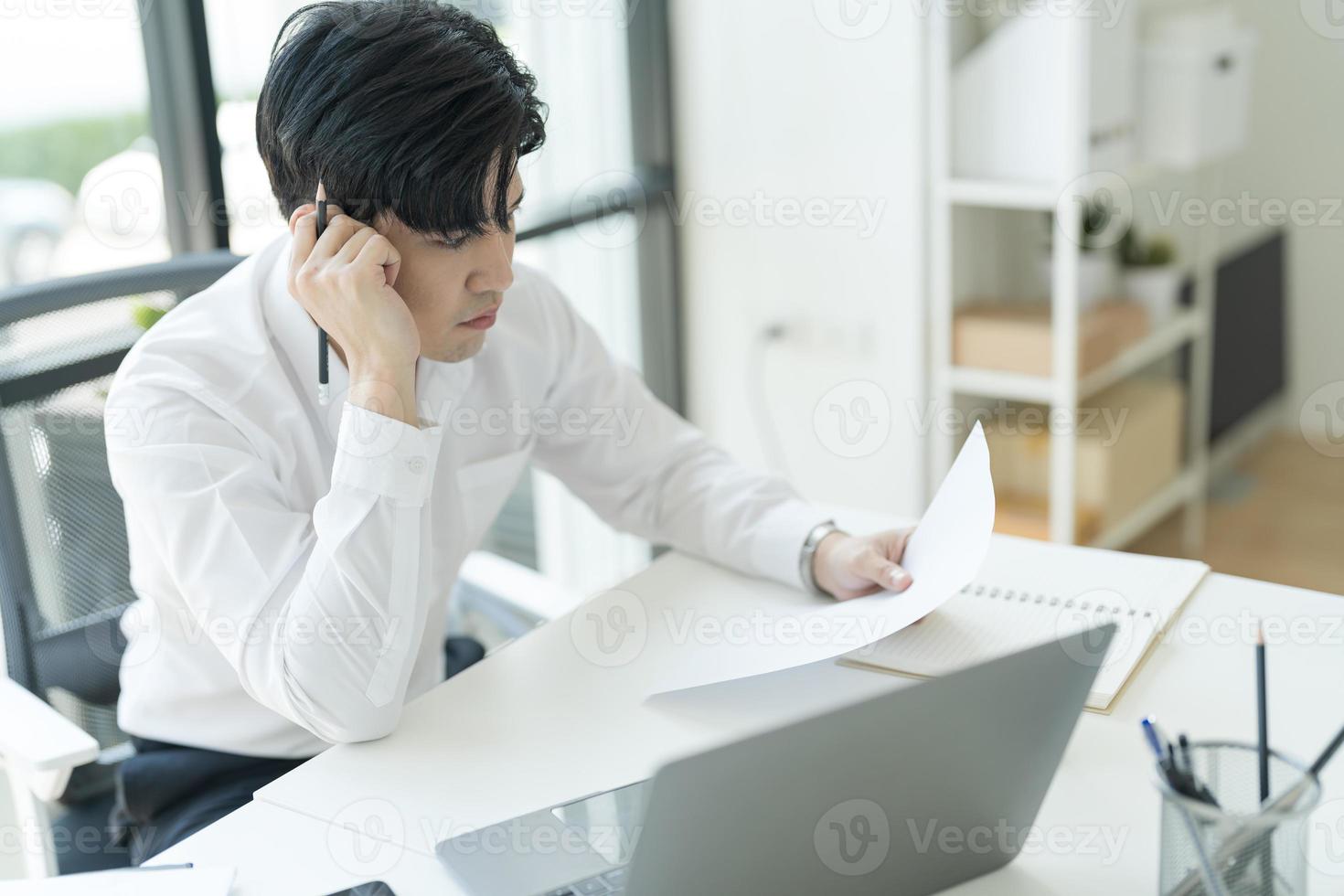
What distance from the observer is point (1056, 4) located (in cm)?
222

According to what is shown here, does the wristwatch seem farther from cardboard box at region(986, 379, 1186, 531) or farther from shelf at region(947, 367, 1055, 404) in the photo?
cardboard box at region(986, 379, 1186, 531)

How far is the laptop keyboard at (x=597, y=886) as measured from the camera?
0.85 m

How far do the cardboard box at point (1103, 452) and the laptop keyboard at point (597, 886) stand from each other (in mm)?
1892

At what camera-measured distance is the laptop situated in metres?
0.70

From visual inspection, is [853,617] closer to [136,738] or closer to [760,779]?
[760,779]

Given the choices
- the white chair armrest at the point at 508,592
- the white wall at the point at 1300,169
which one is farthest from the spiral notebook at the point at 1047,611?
the white wall at the point at 1300,169

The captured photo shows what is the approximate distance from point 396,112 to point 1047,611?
74cm

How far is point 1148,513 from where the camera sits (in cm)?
282

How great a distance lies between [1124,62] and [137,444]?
1.94 meters

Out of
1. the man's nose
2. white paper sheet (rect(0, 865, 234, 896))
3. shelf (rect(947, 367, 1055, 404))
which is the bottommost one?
shelf (rect(947, 367, 1055, 404))

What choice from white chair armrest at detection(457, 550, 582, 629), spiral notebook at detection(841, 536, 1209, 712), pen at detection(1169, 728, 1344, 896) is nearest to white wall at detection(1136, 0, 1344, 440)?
spiral notebook at detection(841, 536, 1209, 712)

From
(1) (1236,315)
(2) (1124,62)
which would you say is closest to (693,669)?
(2) (1124,62)

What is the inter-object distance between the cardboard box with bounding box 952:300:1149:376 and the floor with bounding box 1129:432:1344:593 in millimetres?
621

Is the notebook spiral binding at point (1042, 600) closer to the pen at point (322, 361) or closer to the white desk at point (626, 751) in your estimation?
the white desk at point (626, 751)
